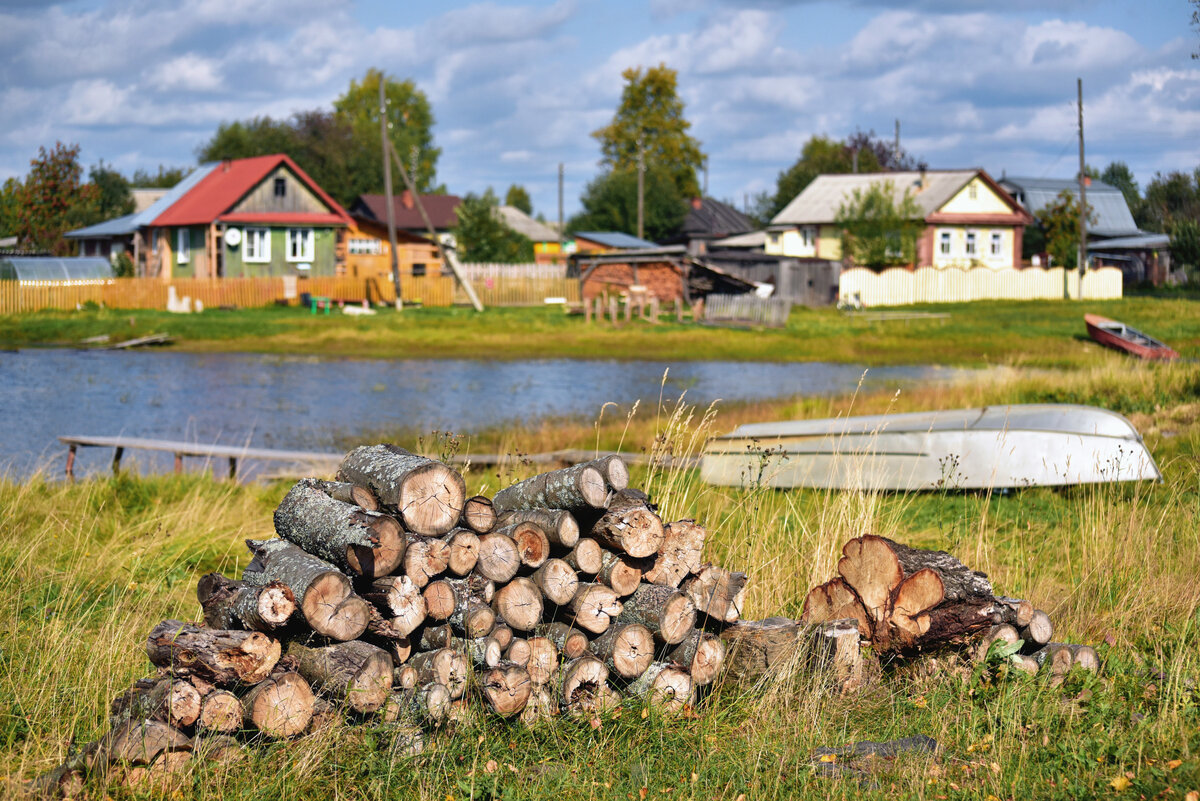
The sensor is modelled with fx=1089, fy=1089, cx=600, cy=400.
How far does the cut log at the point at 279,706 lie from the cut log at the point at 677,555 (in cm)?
173

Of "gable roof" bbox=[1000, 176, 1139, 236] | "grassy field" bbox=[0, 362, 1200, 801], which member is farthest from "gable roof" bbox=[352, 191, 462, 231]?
"grassy field" bbox=[0, 362, 1200, 801]

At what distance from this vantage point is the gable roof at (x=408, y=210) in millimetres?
56719

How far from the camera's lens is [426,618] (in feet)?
15.8

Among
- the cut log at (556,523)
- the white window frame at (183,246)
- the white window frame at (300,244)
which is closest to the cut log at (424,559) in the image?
the cut log at (556,523)

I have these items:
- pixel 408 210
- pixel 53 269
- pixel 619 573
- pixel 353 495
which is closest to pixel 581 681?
pixel 619 573

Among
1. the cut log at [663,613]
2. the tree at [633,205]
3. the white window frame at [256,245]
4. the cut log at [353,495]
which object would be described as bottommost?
the cut log at [663,613]

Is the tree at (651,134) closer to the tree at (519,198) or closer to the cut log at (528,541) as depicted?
the tree at (519,198)

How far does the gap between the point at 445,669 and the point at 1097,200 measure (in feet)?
254

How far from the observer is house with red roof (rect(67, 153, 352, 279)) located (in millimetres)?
46625

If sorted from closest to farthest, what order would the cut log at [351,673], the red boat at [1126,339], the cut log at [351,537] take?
the cut log at [351,673] < the cut log at [351,537] < the red boat at [1126,339]

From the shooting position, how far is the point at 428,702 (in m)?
4.61

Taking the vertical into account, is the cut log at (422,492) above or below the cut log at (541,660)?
above

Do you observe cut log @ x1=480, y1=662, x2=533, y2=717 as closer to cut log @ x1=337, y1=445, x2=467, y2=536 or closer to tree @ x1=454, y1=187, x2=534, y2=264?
cut log @ x1=337, y1=445, x2=467, y2=536

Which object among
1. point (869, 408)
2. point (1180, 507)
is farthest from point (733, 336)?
point (1180, 507)
